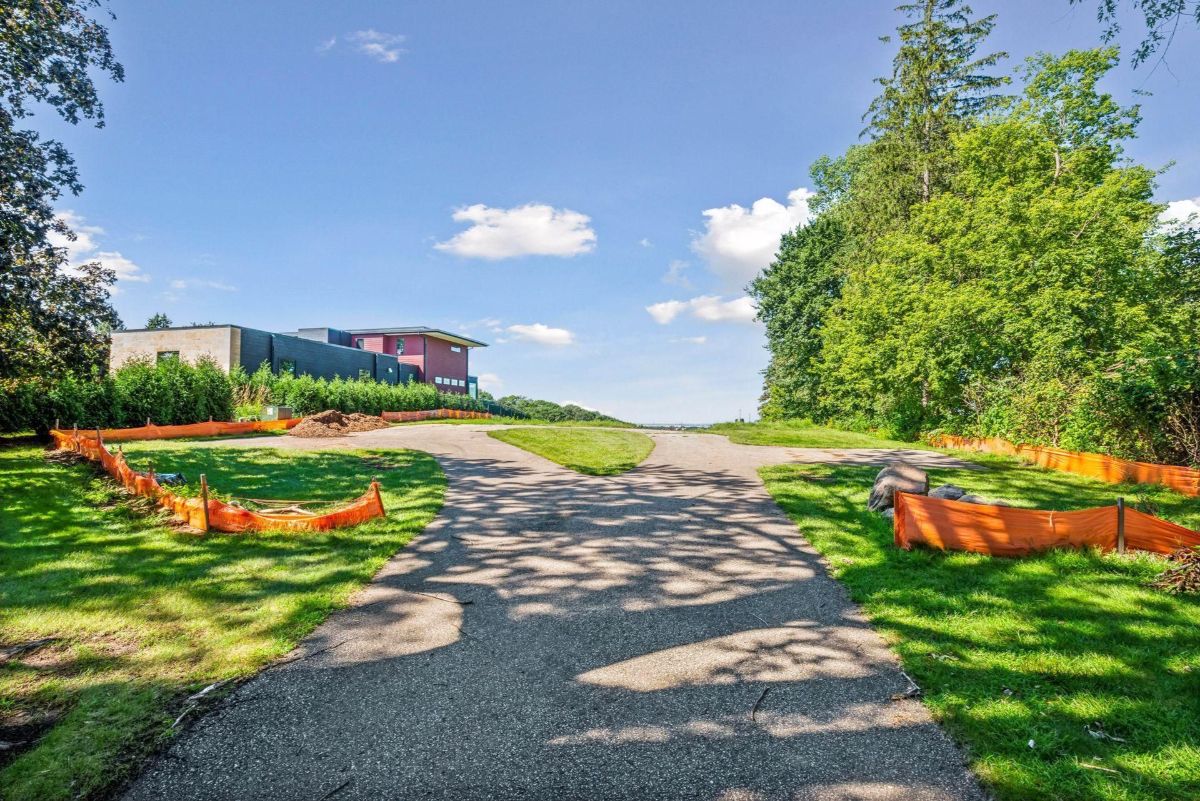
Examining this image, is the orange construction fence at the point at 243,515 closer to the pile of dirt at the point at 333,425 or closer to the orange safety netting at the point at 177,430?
the orange safety netting at the point at 177,430

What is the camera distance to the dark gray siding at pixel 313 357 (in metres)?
32.6

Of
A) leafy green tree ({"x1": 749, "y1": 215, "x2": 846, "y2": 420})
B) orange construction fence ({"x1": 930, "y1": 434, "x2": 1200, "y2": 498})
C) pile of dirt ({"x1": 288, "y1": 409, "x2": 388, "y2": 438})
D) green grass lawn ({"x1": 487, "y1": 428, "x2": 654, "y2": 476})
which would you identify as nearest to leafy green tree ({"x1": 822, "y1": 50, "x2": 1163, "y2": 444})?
orange construction fence ({"x1": 930, "y1": 434, "x2": 1200, "y2": 498})

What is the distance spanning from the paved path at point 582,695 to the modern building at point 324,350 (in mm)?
26830

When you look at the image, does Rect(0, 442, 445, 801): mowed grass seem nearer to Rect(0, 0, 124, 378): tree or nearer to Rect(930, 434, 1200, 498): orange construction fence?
Rect(0, 0, 124, 378): tree

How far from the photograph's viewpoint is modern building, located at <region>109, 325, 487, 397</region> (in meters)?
31.3

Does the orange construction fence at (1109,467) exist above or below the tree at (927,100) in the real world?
below

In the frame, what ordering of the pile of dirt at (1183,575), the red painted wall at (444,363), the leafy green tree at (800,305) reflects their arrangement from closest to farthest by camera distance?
the pile of dirt at (1183,575)
the leafy green tree at (800,305)
the red painted wall at (444,363)

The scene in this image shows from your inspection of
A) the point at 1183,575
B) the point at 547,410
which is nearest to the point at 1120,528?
the point at 1183,575

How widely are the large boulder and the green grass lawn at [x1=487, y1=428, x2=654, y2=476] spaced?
6130mm

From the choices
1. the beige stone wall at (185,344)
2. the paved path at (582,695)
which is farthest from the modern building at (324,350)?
the paved path at (582,695)

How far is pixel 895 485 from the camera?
8.62 meters

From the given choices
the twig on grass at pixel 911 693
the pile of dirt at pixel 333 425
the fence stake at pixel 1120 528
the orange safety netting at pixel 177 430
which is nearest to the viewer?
the twig on grass at pixel 911 693

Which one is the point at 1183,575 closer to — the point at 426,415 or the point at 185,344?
the point at 426,415

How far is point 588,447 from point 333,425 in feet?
41.9
